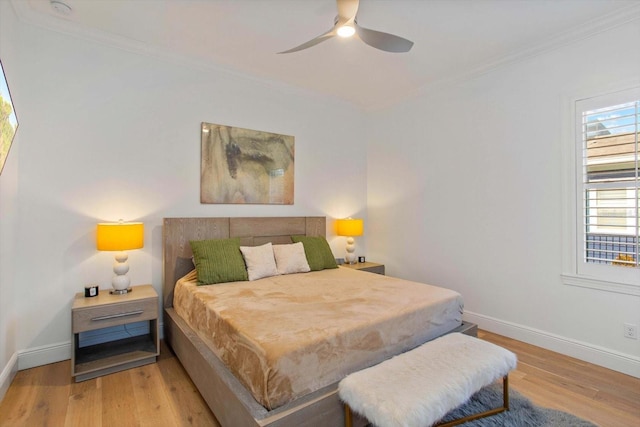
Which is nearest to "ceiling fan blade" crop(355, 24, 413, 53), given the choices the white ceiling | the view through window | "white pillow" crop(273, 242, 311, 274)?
the white ceiling

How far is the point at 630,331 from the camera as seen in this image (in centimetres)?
247

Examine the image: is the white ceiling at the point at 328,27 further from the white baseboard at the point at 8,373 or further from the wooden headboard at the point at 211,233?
the white baseboard at the point at 8,373

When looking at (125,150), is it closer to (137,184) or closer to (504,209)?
(137,184)

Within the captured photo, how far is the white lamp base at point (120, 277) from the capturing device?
272 cm

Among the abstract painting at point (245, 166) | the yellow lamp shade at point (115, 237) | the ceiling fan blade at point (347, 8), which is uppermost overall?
the ceiling fan blade at point (347, 8)

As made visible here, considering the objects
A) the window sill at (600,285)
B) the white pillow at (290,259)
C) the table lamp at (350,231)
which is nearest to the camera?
the window sill at (600,285)

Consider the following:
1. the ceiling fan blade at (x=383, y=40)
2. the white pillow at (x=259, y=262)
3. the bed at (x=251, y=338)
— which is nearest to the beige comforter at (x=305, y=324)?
the bed at (x=251, y=338)

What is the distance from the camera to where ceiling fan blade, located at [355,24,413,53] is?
222 cm

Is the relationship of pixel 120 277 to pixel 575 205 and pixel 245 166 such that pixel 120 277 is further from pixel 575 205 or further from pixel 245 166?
pixel 575 205

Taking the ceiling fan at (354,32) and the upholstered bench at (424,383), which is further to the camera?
the ceiling fan at (354,32)

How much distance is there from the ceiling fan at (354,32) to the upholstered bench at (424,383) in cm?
210

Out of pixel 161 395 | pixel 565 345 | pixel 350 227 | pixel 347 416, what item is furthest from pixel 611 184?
pixel 161 395

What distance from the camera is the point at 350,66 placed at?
3451 mm

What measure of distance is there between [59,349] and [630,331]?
4.62 meters
